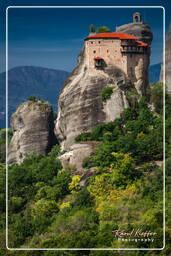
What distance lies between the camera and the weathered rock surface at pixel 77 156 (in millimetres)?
31094

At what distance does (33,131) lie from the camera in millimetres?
37938

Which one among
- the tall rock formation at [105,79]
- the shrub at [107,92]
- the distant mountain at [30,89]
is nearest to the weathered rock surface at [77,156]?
the tall rock formation at [105,79]

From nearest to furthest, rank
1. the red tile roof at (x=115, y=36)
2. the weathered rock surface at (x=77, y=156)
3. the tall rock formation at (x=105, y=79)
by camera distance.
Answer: the weathered rock surface at (x=77, y=156)
the red tile roof at (x=115, y=36)
the tall rock formation at (x=105, y=79)

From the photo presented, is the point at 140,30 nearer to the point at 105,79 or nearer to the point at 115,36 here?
the point at 115,36

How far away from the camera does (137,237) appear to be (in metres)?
18.6

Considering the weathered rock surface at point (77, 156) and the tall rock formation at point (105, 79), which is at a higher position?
the tall rock formation at point (105, 79)

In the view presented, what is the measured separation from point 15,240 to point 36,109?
16671 mm

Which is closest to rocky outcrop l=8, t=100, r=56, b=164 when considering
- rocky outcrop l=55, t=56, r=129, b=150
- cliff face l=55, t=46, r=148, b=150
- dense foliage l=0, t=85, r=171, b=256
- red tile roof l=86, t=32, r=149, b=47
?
dense foliage l=0, t=85, r=171, b=256

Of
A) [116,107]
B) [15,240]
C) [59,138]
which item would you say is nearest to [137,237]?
[15,240]

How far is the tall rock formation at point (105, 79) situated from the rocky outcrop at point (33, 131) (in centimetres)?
201

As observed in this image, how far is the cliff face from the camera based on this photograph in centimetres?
3469

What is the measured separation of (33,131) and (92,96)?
14.8ft

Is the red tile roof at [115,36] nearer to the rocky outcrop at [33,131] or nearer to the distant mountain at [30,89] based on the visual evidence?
the rocky outcrop at [33,131]

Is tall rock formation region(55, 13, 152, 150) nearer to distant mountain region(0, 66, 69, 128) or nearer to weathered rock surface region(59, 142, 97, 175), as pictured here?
weathered rock surface region(59, 142, 97, 175)
